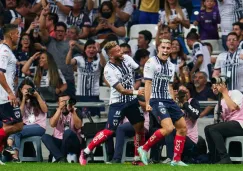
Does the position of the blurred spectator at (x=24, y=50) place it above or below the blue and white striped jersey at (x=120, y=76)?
above

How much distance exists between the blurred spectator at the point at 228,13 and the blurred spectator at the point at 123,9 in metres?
2.21

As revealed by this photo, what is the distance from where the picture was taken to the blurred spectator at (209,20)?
23.5 metres

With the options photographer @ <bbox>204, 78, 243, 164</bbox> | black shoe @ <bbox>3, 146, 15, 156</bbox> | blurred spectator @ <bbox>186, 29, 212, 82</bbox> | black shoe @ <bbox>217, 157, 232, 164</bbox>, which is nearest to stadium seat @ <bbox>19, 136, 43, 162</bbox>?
black shoe @ <bbox>3, 146, 15, 156</bbox>

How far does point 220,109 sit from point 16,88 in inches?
184

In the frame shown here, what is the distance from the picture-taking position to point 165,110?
18125mm

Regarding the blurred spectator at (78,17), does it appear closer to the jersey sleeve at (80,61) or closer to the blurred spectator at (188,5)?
the jersey sleeve at (80,61)

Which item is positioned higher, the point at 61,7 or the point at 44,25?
the point at 61,7

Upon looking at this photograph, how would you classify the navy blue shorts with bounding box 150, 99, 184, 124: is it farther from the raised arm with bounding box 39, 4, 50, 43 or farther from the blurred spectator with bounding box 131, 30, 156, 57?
the raised arm with bounding box 39, 4, 50, 43

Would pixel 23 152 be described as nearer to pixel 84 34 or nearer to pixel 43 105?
pixel 43 105

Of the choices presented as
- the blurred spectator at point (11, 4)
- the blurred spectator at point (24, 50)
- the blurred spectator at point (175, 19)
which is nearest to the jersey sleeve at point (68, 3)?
the blurred spectator at point (11, 4)

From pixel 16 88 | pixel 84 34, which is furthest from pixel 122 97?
pixel 84 34

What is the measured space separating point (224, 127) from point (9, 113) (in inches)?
154

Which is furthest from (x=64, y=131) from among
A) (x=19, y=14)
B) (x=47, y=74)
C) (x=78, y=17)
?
(x=19, y=14)

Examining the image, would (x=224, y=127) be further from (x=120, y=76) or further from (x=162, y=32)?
(x=162, y=32)
